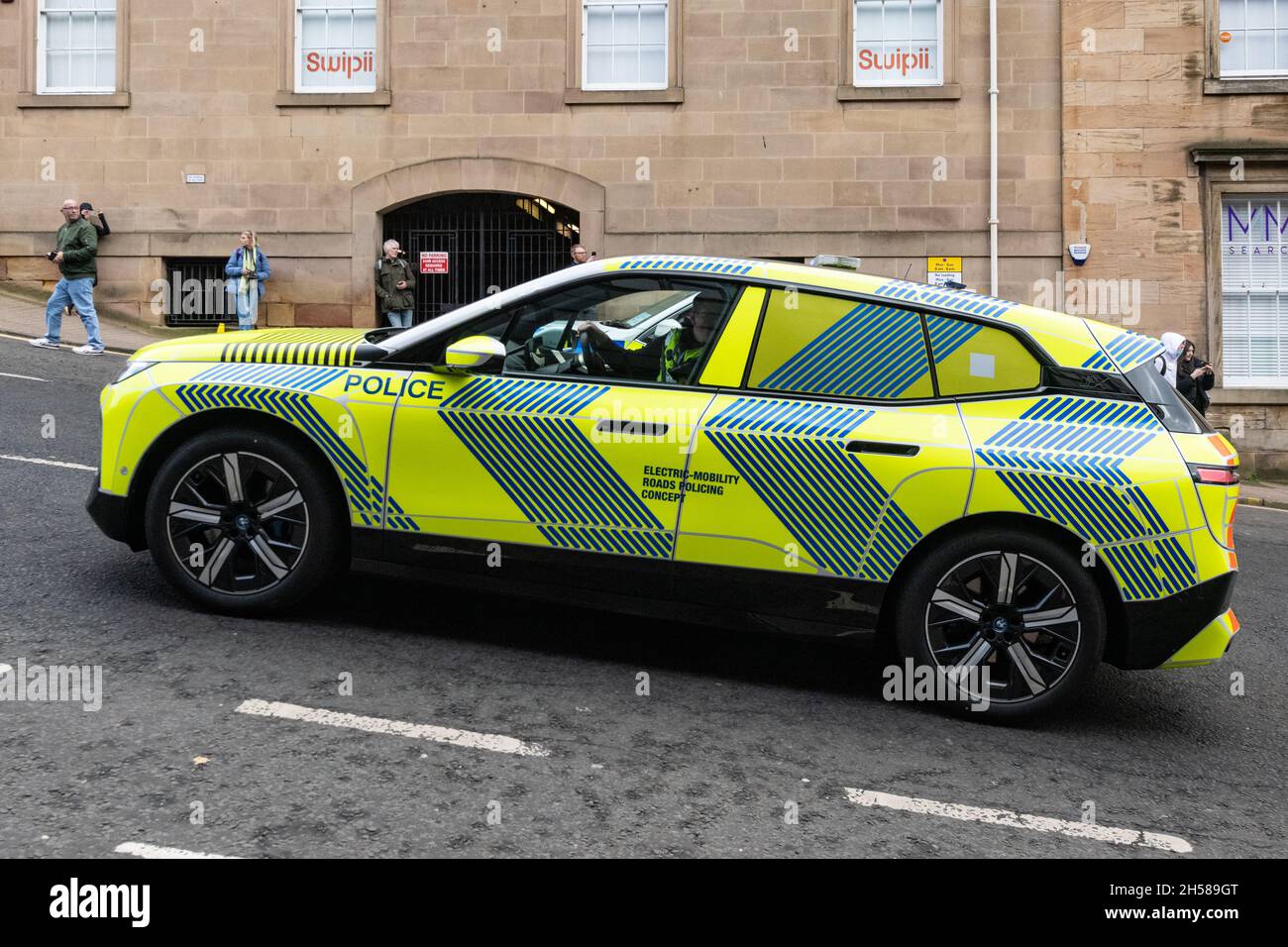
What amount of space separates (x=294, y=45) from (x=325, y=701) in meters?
16.8

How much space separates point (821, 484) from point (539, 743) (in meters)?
1.51

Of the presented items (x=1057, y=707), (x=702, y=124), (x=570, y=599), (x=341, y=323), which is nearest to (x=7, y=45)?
(x=341, y=323)

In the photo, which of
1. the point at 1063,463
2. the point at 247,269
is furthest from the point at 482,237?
the point at 1063,463

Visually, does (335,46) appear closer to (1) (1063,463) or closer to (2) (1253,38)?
(2) (1253,38)

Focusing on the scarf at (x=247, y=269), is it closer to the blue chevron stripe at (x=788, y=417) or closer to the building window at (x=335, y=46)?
the building window at (x=335, y=46)

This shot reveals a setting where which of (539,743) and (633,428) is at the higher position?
(633,428)

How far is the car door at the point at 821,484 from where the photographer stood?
17.1 ft

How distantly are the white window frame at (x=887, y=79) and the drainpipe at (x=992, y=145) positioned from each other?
63cm

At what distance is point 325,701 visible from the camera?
4879 mm

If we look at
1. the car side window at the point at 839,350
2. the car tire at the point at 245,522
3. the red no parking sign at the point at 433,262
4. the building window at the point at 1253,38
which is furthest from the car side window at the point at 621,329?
the building window at the point at 1253,38

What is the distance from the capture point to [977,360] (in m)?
5.41

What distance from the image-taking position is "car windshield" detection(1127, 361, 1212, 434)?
17.3 feet

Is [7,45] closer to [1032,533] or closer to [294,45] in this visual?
[294,45]

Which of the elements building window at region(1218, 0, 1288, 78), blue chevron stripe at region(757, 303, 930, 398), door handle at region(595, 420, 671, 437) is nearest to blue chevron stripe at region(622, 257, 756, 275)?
blue chevron stripe at region(757, 303, 930, 398)
